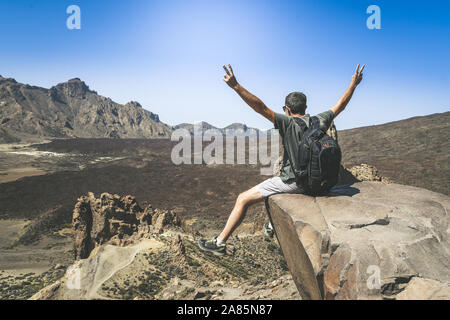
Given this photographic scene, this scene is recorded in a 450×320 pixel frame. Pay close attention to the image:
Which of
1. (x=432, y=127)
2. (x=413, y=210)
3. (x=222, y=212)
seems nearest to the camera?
(x=413, y=210)

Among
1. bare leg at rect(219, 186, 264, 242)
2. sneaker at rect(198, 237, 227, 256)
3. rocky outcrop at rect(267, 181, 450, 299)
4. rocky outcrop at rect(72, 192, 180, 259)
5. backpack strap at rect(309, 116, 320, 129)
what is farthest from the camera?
rocky outcrop at rect(72, 192, 180, 259)

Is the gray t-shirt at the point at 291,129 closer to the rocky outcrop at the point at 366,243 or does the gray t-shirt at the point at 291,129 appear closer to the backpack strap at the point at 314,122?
the backpack strap at the point at 314,122

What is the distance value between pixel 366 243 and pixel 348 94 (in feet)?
8.02

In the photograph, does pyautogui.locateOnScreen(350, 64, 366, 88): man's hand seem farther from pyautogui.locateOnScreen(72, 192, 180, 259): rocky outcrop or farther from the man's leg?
pyautogui.locateOnScreen(72, 192, 180, 259): rocky outcrop

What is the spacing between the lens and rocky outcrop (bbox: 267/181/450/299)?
3.43m

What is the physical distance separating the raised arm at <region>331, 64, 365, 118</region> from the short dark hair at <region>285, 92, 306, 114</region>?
54 centimetres

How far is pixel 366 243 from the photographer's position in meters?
3.78

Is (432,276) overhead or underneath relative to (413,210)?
underneath

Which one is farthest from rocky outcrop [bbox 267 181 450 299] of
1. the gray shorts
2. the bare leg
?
the bare leg
